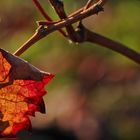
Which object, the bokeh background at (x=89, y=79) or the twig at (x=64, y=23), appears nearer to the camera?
the twig at (x=64, y=23)

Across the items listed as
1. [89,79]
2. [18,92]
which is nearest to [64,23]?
[18,92]

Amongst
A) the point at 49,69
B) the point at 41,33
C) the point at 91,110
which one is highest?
the point at 41,33

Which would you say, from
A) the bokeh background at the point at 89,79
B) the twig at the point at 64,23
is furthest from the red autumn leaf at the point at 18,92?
the bokeh background at the point at 89,79

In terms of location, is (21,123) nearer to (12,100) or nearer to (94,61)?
(12,100)

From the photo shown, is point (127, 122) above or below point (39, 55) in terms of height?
below

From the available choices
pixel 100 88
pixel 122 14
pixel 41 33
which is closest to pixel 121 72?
pixel 100 88

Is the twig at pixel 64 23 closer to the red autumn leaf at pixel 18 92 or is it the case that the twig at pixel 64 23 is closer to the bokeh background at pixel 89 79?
the red autumn leaf at pixel 18 92

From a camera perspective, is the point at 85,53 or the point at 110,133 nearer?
the point at 110,133

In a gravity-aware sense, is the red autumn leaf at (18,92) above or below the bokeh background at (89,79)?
above
